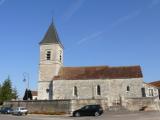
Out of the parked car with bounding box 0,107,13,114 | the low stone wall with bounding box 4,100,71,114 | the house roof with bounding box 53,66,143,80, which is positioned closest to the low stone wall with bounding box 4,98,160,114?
the low stone wall with bounding box 4,100,71,114

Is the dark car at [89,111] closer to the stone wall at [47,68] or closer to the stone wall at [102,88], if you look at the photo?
the stone wall at [102,88]

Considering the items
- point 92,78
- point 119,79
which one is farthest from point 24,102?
point 119,79

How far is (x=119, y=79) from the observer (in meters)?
51.6

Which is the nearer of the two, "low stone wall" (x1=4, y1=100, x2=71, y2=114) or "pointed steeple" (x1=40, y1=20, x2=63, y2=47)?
"low stone wall" (x1=4, y1=100, x2=71, y2=114)

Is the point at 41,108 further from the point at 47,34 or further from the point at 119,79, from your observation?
the point at 47,34

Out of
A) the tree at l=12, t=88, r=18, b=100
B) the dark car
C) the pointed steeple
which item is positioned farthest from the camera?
the tree at l=12, t=88, r=18, b=100

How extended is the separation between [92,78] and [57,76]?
696 centimetres

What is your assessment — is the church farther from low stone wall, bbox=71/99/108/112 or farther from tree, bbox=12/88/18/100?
tree, bbox=12/88/18/100

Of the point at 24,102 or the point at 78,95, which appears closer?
the point at 24,102

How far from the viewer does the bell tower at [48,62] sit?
54219 millimetres

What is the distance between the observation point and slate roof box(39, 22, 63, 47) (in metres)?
57.4

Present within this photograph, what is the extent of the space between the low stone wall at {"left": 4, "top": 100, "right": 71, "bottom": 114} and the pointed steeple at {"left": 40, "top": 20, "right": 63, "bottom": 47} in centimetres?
1535

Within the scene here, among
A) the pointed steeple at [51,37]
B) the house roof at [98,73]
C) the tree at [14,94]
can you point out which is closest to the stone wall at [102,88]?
the house roof at [98,73]

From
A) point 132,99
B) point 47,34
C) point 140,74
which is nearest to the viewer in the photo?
point 132,99
